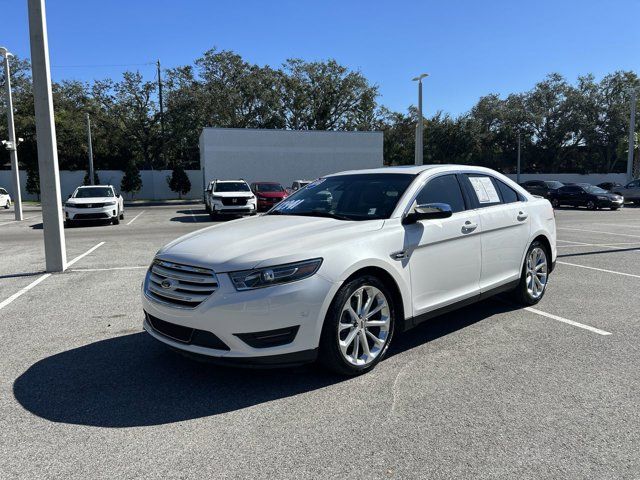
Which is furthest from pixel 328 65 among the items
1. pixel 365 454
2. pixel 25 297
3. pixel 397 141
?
pixel 365 454

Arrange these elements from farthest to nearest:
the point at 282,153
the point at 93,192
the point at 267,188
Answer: the point at 282,153
the point at 267,188
the point at 93,192

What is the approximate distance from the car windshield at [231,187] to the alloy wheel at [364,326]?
1821 centimetres

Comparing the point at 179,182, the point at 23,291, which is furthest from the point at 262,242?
the point at 179,182

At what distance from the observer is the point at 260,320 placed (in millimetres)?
3436

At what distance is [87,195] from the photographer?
19.2m

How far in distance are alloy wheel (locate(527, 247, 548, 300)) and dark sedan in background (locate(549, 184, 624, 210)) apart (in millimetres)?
24337

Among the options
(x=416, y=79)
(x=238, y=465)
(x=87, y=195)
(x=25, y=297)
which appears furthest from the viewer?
(x=416, y=79)

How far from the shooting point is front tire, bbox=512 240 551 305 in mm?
5785

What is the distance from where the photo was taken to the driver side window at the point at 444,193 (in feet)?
15.5

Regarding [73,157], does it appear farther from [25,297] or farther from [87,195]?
[25,297]

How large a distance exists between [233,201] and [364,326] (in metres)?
17.3

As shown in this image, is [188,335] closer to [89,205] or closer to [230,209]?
[89,205]

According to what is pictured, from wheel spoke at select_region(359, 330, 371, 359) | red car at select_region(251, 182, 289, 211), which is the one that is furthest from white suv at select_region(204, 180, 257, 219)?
wheel spoke at select_region(359, 330, 371, 359)

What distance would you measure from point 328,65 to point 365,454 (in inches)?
2105
